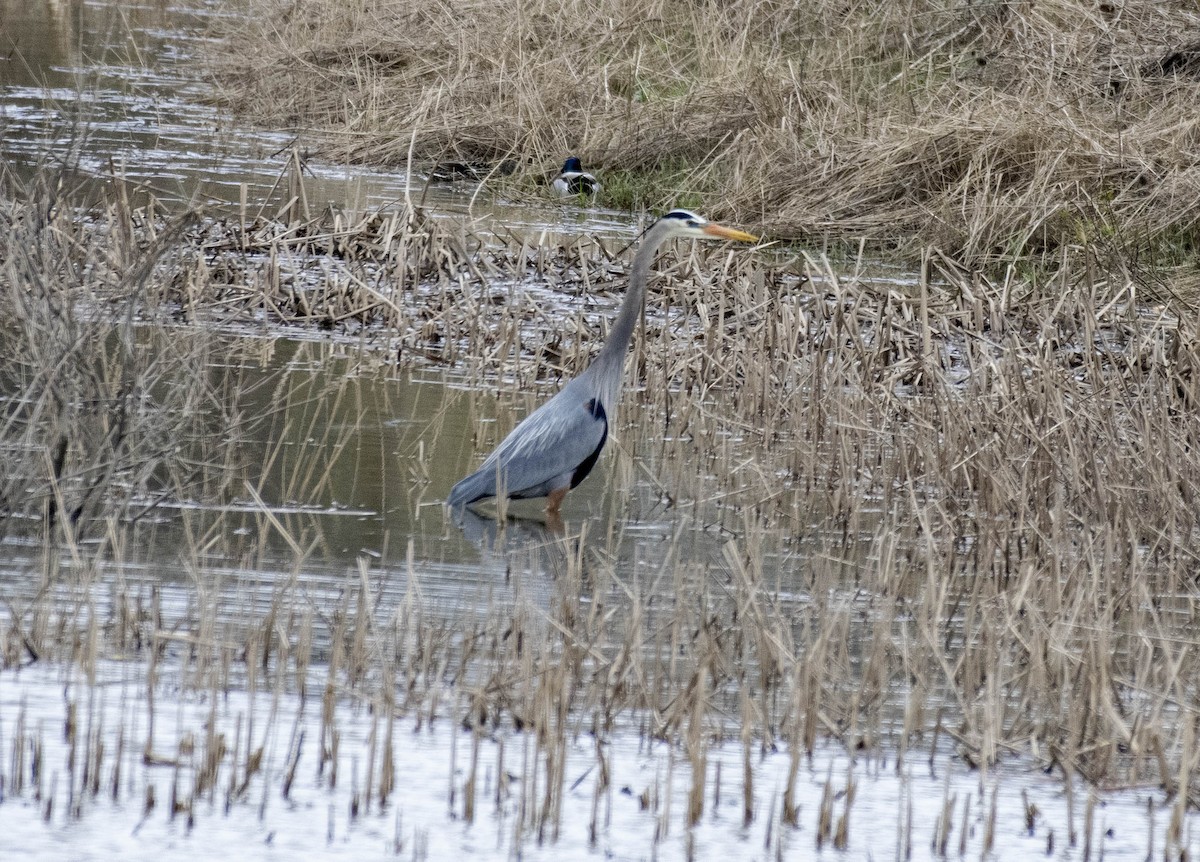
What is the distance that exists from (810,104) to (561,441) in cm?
848

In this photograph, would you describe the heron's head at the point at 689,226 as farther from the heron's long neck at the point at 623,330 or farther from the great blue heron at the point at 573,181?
the great blue heron at the point at 573,181

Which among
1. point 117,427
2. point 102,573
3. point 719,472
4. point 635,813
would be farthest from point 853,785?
point 719,472

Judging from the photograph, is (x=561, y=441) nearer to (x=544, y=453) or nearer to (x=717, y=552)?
(x=544, y=453)

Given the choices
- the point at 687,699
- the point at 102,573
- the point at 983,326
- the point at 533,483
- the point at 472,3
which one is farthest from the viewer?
the point at 472,3

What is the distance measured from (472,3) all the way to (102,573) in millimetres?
12904

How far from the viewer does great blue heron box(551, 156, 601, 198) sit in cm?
1428

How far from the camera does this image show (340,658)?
13.4ft

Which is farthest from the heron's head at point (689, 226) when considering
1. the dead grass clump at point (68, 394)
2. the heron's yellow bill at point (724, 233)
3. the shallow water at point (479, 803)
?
the shallow water at point (479, 803)

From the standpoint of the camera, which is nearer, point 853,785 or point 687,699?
point 853,785

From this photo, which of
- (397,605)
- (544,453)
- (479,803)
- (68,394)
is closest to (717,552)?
(544,453)

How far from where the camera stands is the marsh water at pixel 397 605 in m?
3.40

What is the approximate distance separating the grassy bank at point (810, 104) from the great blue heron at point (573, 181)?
10.5 inches

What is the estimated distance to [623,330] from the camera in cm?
680

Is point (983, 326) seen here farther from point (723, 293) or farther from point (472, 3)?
point (472, 3)
